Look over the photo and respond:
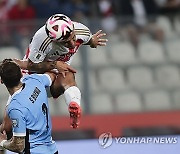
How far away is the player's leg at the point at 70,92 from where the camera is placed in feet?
22.3

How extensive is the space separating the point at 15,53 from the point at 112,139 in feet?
8.93

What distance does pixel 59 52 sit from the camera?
707 centimetres

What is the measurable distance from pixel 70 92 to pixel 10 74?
103 cm

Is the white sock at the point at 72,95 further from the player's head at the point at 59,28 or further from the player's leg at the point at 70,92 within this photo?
the player's head at the point at 59,28

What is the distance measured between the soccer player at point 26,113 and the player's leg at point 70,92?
0.57 m

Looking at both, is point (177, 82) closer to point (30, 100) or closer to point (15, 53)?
point (15, 53)

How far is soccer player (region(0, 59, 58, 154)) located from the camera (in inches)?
236

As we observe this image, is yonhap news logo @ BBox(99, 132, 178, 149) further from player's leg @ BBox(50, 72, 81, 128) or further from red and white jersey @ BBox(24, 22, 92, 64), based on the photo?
red and white jersey @ BBox(24, 22, 92, 64)

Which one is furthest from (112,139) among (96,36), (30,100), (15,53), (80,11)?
(80,11)

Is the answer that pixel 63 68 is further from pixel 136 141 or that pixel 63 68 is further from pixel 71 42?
pixel 136 141

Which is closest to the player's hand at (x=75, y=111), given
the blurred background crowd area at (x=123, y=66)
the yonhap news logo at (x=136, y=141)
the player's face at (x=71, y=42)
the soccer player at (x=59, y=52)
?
the soccer player at (x=59, y=52)

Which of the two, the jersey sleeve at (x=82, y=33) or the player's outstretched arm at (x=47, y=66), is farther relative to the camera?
the jersey sleeve at (x=82, y=33)

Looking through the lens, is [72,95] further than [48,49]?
No

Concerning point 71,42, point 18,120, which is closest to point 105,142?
point 71,42
